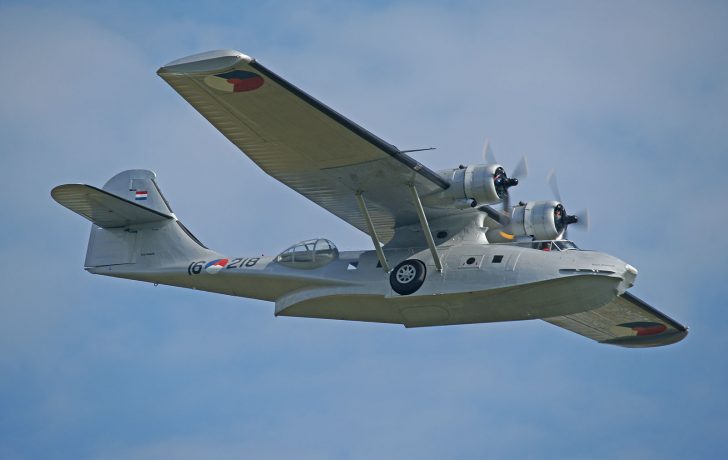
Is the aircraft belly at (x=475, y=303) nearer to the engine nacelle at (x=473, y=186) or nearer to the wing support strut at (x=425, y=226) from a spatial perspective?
the wing support strut at (x=425, y=226)

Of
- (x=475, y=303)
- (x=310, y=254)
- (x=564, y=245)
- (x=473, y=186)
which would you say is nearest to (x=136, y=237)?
(x=310, y=254)

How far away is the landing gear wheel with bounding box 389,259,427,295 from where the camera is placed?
2219 cm

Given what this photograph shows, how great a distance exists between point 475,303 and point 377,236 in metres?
2.50

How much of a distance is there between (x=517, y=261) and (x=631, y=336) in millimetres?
6266

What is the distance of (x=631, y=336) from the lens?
26.8 m

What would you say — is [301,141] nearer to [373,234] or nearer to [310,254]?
[373,234]

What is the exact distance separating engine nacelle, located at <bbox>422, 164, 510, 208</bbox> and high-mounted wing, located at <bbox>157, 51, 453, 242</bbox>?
171 mm

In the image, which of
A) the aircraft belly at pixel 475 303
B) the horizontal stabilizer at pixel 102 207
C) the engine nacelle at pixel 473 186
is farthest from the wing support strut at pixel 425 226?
the horizontal stabilizer at pixel 102 207

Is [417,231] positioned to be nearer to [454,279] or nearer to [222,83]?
[454,279]

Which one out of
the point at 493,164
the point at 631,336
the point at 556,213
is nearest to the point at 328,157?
the point at 493,164

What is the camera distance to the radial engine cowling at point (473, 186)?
22.3 meters

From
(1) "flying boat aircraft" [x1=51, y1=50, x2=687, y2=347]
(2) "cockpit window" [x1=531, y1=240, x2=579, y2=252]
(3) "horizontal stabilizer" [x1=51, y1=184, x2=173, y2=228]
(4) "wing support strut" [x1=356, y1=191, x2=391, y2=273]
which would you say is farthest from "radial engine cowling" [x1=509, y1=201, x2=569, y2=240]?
(3) "horizontal stabilizer" [x1=51, y1=184, x2=173, y2=228]

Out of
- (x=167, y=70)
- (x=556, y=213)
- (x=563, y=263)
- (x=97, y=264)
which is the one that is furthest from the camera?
(x=97, y=264)

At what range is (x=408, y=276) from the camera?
22.3 metres
